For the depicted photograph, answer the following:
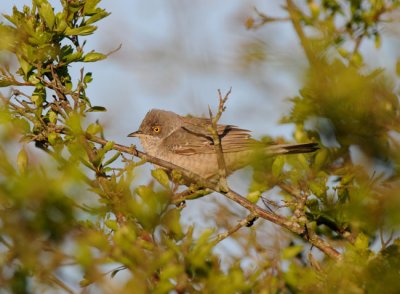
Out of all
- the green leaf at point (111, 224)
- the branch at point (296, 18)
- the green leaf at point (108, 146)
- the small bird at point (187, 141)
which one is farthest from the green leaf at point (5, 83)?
the small bird at point (187, 141)

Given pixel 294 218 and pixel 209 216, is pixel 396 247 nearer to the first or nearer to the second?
pixel 294 218

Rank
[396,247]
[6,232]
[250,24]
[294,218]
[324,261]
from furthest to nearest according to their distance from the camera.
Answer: [250,24]
[324,261]
[294,218]
[396,247]
[6,232]

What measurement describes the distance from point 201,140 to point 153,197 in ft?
17.4

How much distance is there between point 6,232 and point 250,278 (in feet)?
3.54

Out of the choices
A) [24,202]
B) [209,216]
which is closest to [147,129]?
[209,216]

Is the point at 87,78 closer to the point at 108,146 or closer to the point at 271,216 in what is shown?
the point at 108,146

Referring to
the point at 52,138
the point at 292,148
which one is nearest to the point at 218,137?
the point at 52,138

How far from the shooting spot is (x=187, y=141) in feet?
26.6

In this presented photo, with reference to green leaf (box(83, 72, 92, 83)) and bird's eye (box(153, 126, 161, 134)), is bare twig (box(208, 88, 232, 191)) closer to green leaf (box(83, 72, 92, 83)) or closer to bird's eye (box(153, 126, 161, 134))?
green leaf (box(83, 72, 92, 83))

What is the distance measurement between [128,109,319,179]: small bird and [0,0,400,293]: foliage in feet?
6.68

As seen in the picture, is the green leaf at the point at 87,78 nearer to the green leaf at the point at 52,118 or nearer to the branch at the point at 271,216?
the green leaf at the point at 52,118

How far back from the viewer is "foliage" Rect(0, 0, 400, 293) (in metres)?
2.26

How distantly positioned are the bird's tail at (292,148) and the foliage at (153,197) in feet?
0.30

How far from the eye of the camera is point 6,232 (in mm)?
2180
